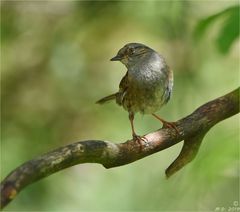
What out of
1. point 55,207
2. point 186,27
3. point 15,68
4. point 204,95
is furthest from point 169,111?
point 15,68

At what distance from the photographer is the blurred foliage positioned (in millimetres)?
2537

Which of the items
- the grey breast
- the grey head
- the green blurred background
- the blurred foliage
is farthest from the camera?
the green blurred background

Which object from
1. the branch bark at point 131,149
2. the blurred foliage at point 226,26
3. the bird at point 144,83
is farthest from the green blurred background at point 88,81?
the branch bark at point 131,149

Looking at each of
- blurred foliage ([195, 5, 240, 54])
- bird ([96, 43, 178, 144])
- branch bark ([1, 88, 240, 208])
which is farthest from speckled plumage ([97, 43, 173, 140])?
branch bark ([1, 88, 240, 208])

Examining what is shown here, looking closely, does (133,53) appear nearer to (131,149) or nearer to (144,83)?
(144,83)

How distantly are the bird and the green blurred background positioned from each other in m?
1.24

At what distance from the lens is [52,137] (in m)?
6.70

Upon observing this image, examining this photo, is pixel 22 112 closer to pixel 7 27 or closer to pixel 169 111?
pixel 7 27

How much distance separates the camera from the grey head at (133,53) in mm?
4179

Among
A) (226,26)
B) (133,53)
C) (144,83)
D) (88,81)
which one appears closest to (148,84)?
(144,83)

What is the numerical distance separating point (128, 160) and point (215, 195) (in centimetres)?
168

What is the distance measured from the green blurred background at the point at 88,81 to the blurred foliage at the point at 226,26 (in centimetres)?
227

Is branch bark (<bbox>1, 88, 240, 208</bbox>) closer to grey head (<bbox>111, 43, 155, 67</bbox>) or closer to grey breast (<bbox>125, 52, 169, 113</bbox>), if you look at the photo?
grey breast (<bbox>125, 52, 169, 113</bbox>)

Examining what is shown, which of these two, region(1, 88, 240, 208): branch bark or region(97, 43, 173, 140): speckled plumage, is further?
Result: region(97, 43, 173, 140): speckled plumage
